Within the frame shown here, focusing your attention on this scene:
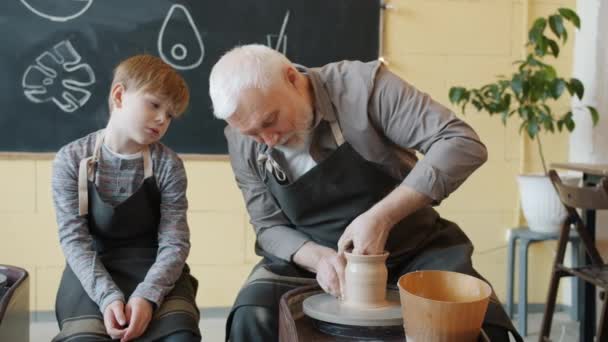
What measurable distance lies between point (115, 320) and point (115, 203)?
0.91 feet

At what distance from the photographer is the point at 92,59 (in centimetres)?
265

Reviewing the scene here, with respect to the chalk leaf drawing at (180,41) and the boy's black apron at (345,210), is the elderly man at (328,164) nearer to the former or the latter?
the boy's black apron at (345,210)

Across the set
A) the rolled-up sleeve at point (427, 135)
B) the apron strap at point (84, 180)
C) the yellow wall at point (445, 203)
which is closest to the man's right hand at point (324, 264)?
the rolled-up sleeve at point (427, 135)

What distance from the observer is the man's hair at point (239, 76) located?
135 centimetres

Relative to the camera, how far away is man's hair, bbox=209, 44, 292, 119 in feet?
4.44

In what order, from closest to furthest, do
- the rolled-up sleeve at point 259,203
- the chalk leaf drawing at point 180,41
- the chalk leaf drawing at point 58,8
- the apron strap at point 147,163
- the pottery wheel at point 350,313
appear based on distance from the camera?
1. the pottery wheel at point 350,313
2. the apron strap at point 147,163
3. the rolled-up sleeve at point 259,203
4. the chalk leaf drawing at point 58,8
5. the chalk leaf drawing at point 180,41

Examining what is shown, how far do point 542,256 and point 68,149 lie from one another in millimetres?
2422

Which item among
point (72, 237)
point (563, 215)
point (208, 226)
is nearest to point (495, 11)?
point (563, 215)

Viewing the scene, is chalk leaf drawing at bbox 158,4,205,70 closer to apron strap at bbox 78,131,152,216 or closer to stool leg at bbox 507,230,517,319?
apron strap at bbox 78,131,152,216

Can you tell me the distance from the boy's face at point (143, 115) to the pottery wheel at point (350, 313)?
0.53 m

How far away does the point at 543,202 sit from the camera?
2.65 meters

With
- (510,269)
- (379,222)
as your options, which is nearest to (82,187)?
(379,222)

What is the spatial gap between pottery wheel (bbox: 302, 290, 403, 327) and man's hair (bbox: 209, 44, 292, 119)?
17.8 inches

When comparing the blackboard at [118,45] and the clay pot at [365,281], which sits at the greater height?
the blackboard at [118,45]
